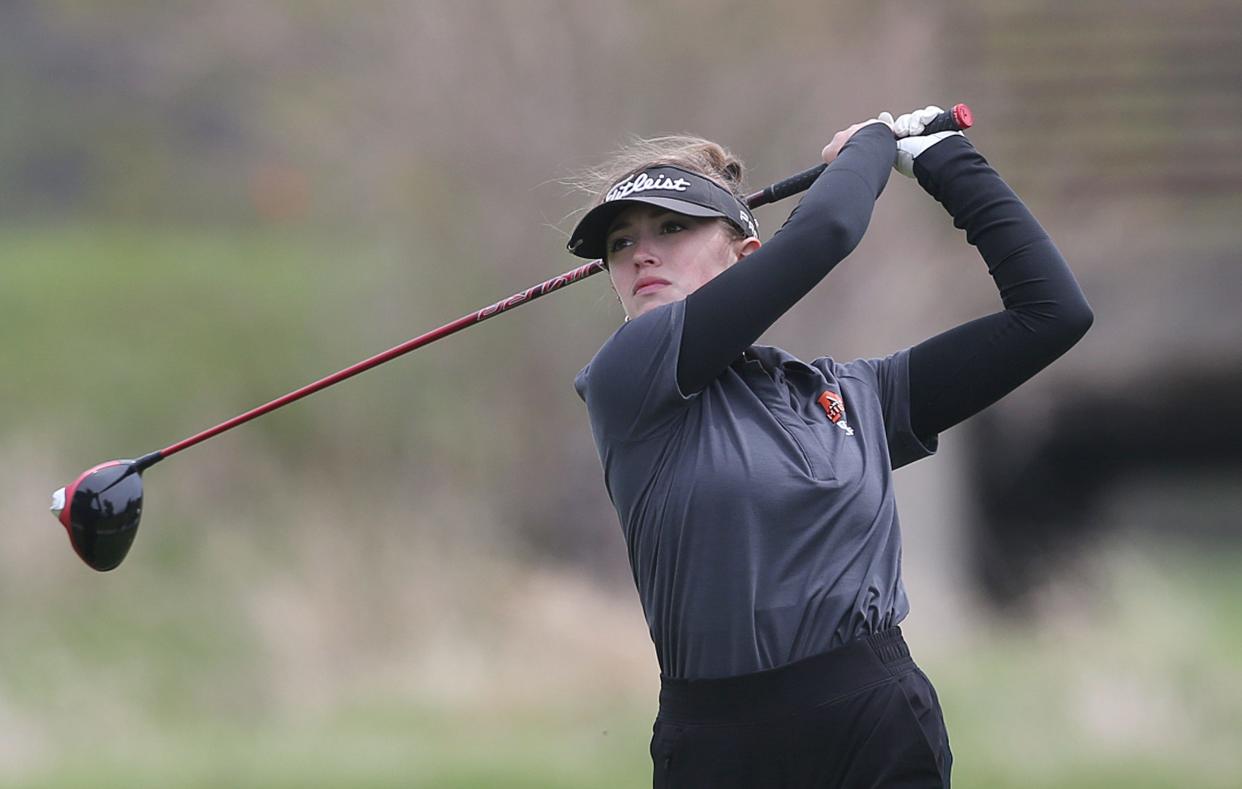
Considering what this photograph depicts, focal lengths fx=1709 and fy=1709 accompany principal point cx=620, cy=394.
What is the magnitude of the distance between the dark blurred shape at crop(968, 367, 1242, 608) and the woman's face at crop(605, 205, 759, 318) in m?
8.56

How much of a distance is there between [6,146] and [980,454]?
8688mm

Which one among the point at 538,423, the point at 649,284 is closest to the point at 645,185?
the point at 649,284

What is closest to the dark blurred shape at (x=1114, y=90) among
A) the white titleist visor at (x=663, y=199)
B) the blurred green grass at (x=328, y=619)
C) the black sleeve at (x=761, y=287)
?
the blurred green grass at (x=328, y=619)

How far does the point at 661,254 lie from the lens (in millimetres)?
2689

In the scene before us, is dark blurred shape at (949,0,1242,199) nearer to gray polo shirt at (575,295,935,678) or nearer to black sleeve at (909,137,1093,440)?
black sleeve at (909,137,1093,440)

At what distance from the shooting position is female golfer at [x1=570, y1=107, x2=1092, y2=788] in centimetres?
241

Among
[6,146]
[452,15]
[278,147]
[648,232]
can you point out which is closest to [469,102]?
[452,15]

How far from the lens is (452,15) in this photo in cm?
1123

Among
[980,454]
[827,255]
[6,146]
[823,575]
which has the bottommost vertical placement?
[823,575]

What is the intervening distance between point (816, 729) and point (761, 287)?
628 mm

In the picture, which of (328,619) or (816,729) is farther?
(328,619)

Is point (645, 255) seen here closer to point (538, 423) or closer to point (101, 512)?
point (101, 512)

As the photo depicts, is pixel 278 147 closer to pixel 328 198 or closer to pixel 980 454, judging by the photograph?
pixel 328 198

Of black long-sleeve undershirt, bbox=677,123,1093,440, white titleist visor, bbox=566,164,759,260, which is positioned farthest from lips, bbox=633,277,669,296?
black long-sleeve undershirt, bbox=677,123,1093,440
